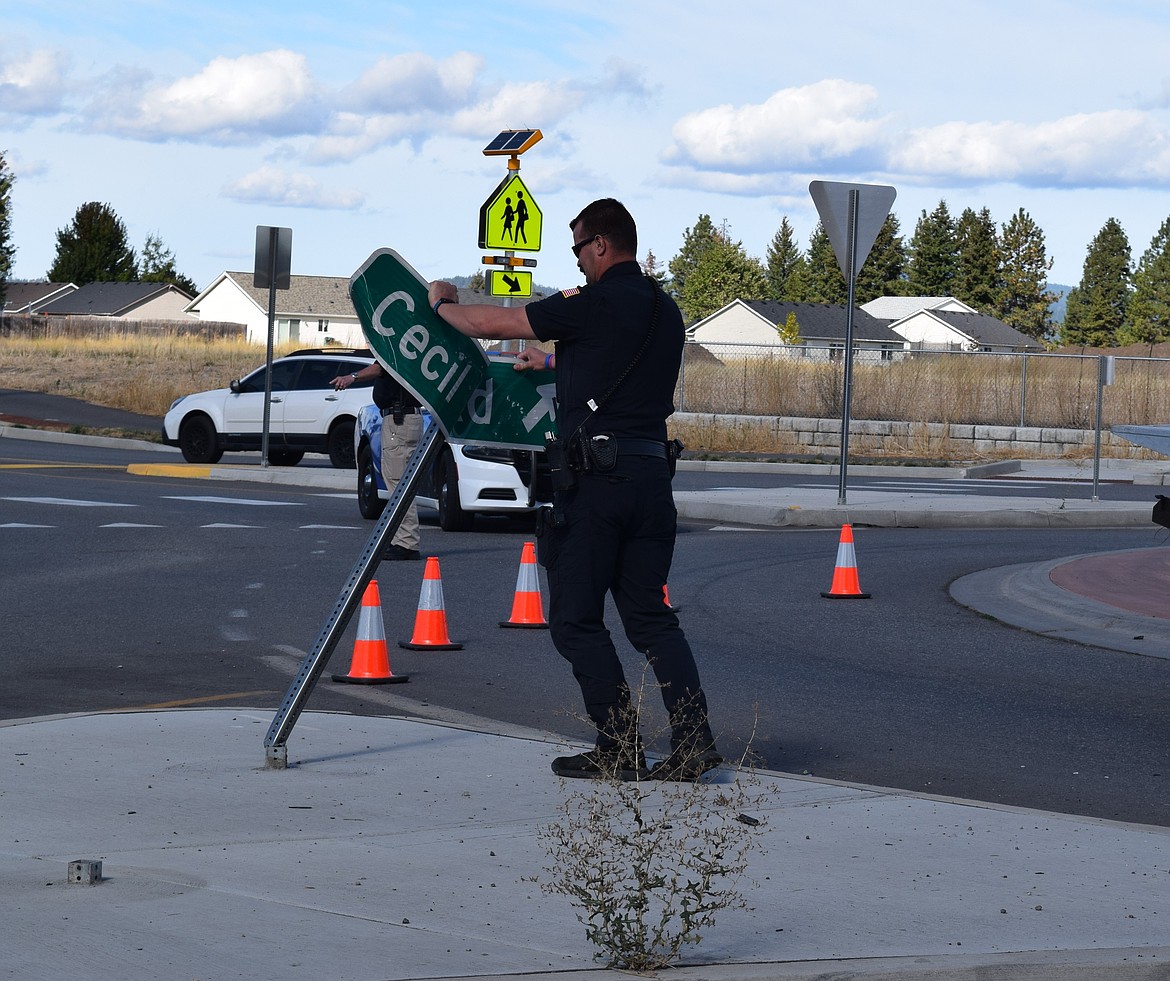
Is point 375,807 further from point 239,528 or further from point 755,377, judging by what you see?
point 755,377

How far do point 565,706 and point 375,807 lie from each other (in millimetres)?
2539

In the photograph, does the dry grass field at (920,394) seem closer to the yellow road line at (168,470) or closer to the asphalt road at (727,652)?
the yellow road line at (168,470)

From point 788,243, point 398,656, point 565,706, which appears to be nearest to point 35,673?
point 398,656

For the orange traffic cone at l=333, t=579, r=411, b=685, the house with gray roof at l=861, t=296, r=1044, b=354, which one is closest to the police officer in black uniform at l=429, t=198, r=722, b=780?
the orange traffic cone at l=333, t=579, r=411, b=685

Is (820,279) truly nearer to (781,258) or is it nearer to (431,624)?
(781,258)

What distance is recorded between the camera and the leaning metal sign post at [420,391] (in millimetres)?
6148

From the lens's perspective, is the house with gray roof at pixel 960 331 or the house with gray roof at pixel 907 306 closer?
the house with gray roof at pixel 960 331

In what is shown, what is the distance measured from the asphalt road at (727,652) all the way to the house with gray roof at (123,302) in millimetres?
99661

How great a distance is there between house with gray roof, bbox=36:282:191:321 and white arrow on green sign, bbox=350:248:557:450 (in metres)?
108

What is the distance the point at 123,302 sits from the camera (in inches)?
4459

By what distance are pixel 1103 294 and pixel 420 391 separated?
12093cm

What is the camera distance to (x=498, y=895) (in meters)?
4.76

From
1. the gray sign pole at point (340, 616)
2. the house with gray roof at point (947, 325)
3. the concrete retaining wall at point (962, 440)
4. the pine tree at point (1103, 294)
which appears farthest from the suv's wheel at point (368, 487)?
the pine tree at point (1103, 294)

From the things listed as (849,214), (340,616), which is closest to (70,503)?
(849,214)
